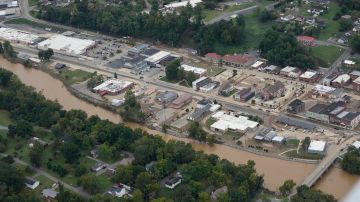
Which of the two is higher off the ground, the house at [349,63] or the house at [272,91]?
the house at [349,63]

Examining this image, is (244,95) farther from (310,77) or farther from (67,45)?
(67,45)

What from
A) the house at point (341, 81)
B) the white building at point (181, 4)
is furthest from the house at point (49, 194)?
the white building at point (181, 4)

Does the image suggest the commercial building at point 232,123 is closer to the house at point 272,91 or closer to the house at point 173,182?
the house at point 272,91

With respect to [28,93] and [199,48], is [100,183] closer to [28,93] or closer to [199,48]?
[28,93]

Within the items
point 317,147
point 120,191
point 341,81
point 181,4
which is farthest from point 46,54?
point 317,147

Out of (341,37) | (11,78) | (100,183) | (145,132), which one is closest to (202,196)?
(100,183)

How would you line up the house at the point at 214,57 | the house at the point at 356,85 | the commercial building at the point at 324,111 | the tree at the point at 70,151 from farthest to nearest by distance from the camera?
the house at the point at 214,57 < the house at the point at 356,85 < the commercial building at the point at 324,111 < the tree at the point at 70,151

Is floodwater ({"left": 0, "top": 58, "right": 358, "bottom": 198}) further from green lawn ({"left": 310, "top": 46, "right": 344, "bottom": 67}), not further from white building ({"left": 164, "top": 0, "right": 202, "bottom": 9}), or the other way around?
white building ({"left": 164, "top": 0, "right": 202, "bottom": 9})

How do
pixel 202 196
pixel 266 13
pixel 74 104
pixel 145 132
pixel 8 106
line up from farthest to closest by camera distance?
pixel 266 13
pixel 74 104
pixel 8 106
pixel 145 132
pixel 202 196
